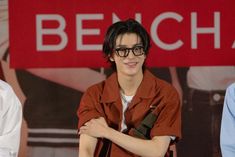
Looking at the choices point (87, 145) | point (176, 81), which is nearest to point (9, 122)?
point (87, 145)

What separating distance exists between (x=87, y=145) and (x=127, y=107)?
0.25m

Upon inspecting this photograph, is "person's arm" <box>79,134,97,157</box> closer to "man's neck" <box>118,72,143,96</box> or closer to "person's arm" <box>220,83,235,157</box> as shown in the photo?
"man's neck" <box>118,72,143,96</box>

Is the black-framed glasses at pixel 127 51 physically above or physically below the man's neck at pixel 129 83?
above

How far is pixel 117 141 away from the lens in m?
2.63

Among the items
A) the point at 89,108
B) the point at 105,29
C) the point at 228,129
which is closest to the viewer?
the point at 228,129

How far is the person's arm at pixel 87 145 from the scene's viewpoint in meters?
2.68

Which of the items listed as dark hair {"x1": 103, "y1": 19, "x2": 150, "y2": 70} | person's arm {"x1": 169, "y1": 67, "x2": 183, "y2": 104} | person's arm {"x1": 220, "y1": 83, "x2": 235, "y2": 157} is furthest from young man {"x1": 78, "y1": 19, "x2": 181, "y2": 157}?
person's arm {"x1": 169, "y1": 67, "x2": 183, "y2": 104}

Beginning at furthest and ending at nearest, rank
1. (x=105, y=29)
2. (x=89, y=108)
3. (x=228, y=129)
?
(x=105, y=29)
(x=89, y=108)
(x=228, y=129)

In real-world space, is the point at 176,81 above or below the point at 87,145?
above

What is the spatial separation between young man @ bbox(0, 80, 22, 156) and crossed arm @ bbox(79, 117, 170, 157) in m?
0.29

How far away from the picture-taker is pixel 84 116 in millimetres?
2742

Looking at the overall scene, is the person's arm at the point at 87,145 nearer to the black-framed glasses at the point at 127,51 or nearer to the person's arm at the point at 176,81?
the black-framed glasses at the point at 127,51

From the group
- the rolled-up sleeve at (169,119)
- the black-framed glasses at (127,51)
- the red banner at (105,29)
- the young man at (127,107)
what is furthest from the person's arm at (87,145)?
the red banner at (105,29)

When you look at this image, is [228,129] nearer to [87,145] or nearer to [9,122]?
[87,145]
